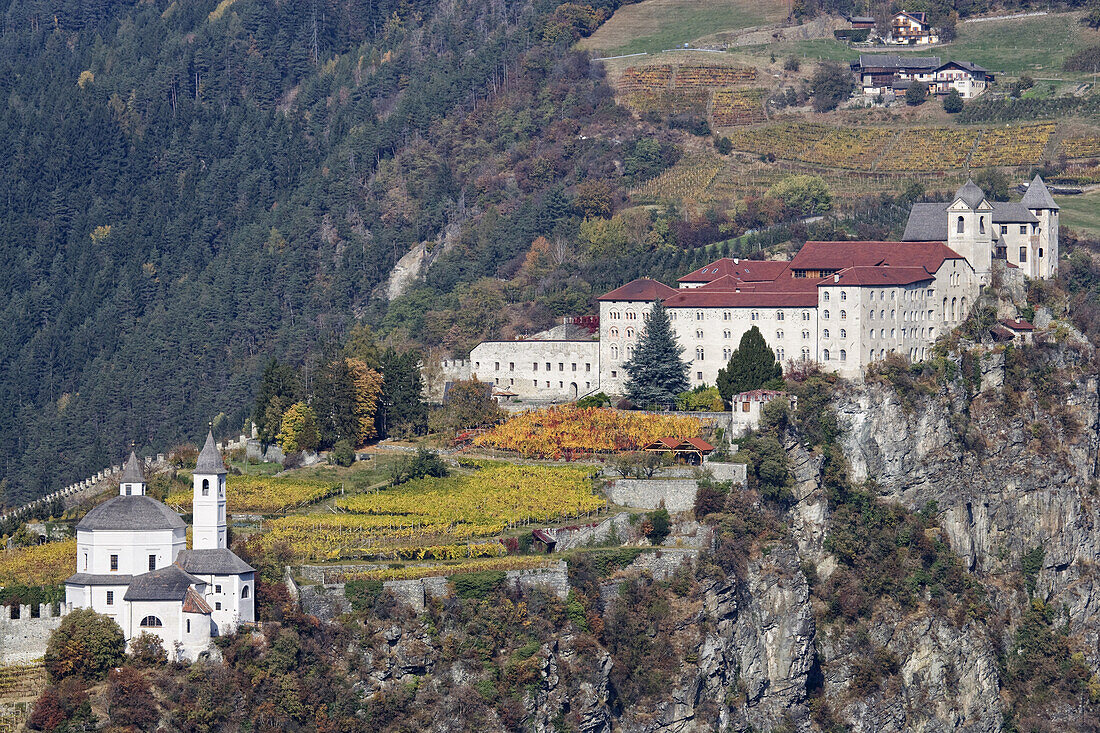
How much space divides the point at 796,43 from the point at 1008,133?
101 ft

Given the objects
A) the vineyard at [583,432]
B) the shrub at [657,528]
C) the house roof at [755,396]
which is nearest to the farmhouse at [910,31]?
the house roof at [755,396]

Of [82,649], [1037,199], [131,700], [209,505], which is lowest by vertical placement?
[131,700]

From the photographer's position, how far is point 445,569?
81375 mm

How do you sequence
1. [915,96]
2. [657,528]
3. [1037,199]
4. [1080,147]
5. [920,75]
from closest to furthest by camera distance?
[657,528], [1037,199], [1080,147], [915,96], [920,75]

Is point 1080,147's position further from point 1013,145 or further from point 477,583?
point 477,583

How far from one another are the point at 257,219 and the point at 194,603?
367ft

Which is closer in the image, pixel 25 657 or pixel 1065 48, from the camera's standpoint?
pixel 25 657

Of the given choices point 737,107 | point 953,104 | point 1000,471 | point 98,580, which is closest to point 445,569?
point 98,580

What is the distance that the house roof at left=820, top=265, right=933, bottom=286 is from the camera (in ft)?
334

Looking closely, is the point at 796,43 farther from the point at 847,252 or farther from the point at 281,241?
the point at 847,252

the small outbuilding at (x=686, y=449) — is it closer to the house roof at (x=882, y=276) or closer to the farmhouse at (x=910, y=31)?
the house roof at (x=882, y=276)

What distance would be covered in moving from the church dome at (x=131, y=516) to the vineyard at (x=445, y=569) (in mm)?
7007

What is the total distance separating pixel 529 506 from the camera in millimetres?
89000

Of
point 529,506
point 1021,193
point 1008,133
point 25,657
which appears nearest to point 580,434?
point 529,506
